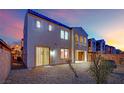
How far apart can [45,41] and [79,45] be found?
6.21 meters

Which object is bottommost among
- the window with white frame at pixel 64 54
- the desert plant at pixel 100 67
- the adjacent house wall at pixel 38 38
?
the desert plant at pixel 100 67

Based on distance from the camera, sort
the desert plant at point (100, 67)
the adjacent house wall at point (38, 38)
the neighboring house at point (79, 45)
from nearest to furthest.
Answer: the desert plant at point (100, 67) → the adjacent house wall at point (38, 38) → the neighboring house at point (79, 45)

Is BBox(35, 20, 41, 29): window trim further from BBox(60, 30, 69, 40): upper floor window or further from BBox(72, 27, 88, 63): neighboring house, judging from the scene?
BBox(72, 27, 88, 63): neighboring house

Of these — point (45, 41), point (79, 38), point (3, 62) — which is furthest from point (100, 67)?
point (79, 38)

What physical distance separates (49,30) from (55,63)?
9.56ft

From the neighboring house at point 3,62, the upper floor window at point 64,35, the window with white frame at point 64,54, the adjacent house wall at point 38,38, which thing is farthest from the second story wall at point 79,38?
the neighboring house at point 3,62

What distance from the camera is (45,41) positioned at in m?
15.0

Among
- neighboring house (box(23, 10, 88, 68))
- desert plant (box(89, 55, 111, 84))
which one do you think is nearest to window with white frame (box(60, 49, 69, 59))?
neighboring house (box(23, 10, 88, 68))

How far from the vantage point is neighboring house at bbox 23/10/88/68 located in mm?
13430

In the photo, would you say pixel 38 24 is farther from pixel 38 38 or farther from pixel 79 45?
pixel 79 45

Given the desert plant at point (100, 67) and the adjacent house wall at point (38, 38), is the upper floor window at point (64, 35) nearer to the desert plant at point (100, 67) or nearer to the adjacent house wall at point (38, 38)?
the adjacent house wall at point (38, 38)

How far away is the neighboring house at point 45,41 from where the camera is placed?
529 inches

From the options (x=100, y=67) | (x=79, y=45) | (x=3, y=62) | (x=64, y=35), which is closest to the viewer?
(x=100, y=67)
